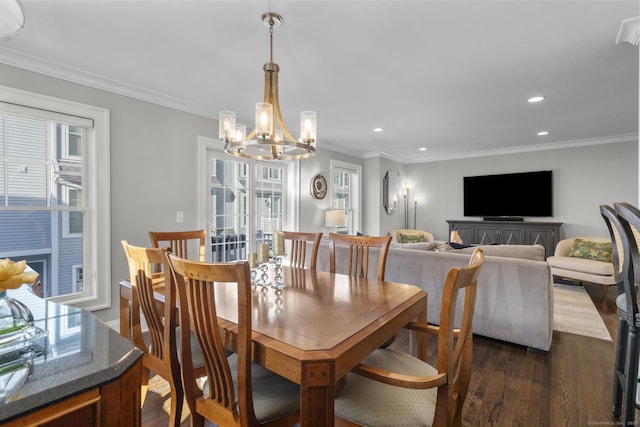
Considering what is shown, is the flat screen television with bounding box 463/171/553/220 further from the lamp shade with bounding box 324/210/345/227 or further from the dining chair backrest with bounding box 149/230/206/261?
the dining chair backrest with bounding box 149/230/206/261

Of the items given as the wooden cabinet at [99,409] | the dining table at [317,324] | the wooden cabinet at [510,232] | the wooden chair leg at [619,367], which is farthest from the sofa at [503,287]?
the wooden cabinet at [510,232]

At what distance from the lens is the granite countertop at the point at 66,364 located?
61 centimetres

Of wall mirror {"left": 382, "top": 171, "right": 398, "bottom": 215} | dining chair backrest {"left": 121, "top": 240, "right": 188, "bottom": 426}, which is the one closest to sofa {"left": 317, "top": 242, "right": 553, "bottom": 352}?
dining chair backrest {"left": 121, "top": 240, "right": 188, "bottom": 426}

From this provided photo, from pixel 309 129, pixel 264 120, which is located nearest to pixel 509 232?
pixel 309 129

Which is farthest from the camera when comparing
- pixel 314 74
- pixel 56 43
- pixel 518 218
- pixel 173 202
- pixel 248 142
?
pixel 518 218

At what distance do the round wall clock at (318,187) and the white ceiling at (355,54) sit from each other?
1458mm

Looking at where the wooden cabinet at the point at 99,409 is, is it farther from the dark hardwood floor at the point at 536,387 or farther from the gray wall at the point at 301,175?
the gray wall at the point at 301,175

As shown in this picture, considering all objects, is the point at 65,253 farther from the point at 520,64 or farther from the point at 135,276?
the point at 520,64

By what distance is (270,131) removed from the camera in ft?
6.02

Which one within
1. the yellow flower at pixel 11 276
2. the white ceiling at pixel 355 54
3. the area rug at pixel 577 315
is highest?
the white ceiling at pixel 355 54

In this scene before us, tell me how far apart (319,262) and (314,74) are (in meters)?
2.13

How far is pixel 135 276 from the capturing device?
1623mm

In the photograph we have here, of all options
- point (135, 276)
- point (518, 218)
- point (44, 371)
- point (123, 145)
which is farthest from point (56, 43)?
point (518, 218)

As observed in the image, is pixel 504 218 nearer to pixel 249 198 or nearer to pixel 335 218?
pixel 335 218
